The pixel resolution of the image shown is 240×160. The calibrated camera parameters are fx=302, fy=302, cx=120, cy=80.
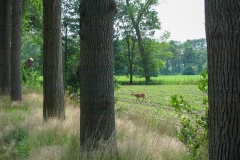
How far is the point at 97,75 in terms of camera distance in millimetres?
4324

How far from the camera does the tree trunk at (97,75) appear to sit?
4.30m

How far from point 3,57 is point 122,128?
1065 centimetres

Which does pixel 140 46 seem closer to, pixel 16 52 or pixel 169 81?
pixel 169 81

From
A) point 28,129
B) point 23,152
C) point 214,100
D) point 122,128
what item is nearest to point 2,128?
point 28,129

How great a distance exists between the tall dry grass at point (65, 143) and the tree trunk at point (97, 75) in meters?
0.32

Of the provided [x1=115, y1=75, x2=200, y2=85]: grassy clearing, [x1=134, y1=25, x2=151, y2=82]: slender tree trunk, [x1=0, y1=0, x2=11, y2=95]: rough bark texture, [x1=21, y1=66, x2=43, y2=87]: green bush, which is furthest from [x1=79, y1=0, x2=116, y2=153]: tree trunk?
[x1=134, y1=25, x2=151, y2=82]: slender tree trunk

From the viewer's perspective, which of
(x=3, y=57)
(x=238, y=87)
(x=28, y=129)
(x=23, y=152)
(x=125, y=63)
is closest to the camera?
(x=238, y=87)

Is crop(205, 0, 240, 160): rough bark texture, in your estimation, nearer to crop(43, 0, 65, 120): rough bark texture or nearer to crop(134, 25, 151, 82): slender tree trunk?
crop(43, 0, 65, 120): rough bark texture

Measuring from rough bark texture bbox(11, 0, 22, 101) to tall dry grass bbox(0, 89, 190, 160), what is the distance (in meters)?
3.74

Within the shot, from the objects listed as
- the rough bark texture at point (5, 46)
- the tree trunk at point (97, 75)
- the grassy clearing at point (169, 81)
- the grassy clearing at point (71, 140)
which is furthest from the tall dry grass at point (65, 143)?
the grassy clearing at point (169, 81)

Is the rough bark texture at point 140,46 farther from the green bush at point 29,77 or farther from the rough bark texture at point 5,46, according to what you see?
the rough bark texture at point 5,46

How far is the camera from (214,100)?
258 centimetres

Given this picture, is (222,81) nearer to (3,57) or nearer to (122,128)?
(122,128)

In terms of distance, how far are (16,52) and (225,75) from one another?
10.7 meters
